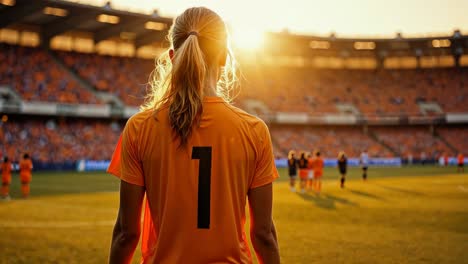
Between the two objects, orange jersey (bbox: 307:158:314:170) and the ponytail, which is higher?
the ponytail

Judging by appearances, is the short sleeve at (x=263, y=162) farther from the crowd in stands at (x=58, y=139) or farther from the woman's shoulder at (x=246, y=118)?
the crowd in stands at (x=58, y=139)

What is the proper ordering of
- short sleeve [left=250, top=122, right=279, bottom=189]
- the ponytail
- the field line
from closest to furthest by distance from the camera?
the ponytail, short sleeve [left=250, top=122, right=279, bottom=189], the field line

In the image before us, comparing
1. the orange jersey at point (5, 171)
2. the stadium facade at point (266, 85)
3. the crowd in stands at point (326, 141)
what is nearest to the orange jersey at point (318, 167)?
the orange jersey at point (5, 171)

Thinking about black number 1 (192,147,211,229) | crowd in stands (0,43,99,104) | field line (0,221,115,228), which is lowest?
field line (0,221,115,228)

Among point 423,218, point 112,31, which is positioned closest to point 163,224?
point 423,218

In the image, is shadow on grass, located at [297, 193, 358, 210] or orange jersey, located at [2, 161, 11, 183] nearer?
shadow on grass, located at [297, 193, 358, 210]

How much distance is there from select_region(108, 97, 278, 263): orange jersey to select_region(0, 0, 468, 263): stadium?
2.22 metres

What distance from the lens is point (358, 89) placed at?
64938mm

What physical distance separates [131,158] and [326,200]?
54.7ft

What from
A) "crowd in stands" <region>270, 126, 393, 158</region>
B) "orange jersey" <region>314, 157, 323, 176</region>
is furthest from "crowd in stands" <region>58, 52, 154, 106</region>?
"orange jersey" <region>314, 157, 323, 176</region>

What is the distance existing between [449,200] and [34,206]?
52.4ft

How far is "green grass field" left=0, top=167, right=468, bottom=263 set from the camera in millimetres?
8711

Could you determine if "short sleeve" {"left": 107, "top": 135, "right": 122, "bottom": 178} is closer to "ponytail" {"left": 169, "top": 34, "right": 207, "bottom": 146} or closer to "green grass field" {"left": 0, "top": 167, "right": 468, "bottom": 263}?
"ponytail" {"left": 169, "top": 34, "right": 207, "bottom": 146}

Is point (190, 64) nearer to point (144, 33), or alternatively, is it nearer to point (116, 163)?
point (116, 163)
